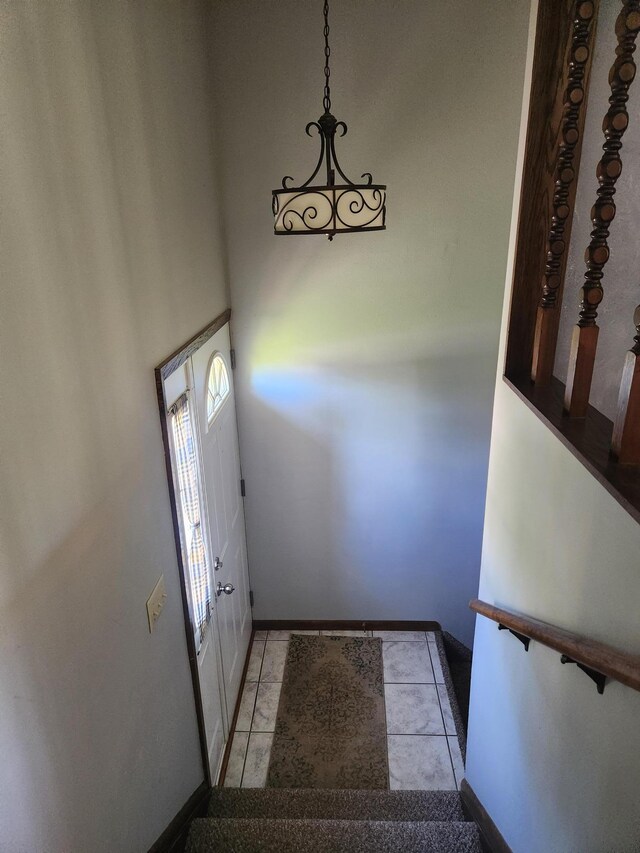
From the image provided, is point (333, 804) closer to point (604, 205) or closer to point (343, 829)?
point (343, 829)

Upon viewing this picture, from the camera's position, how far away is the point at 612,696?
50.9 inches

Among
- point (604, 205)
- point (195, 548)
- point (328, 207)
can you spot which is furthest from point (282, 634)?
point (604, 205)

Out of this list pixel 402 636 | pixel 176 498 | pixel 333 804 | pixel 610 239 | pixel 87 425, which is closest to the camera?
pixel 87 425

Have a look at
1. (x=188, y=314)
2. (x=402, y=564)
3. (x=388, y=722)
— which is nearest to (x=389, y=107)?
(x=188, y=314)

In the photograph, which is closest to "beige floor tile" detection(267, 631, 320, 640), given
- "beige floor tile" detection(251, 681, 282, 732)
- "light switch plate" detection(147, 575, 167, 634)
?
"beige floor tile" detection(251, 681, 282, 732)

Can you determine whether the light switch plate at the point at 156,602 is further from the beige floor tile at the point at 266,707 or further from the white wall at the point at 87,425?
the beige floor tile at the point at 266,707

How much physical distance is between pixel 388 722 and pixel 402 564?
107 cm

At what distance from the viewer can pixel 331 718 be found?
3.68 meters

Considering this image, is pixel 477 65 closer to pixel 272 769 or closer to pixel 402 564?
pixel 402 564

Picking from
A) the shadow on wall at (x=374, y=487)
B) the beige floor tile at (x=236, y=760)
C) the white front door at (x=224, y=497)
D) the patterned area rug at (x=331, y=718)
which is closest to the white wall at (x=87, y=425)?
the white front door at (x=224, y=497)

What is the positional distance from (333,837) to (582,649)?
173 centimetres

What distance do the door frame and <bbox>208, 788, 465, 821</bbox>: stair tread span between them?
163 millimetres

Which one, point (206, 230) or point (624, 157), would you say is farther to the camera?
point (206, 230)

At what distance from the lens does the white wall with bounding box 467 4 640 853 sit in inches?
49.3
